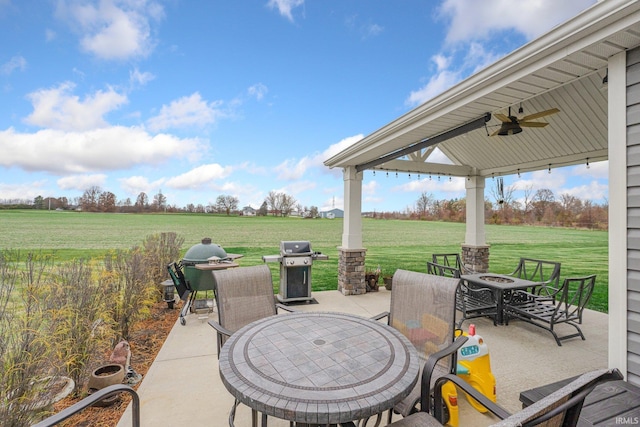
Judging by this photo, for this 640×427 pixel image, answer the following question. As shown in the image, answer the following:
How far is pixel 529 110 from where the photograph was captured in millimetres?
4660

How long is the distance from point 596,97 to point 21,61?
9611mm

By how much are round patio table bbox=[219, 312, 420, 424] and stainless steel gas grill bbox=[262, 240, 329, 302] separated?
319 centimetres

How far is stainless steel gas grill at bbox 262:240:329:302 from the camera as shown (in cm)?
540

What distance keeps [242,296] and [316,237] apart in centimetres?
1049

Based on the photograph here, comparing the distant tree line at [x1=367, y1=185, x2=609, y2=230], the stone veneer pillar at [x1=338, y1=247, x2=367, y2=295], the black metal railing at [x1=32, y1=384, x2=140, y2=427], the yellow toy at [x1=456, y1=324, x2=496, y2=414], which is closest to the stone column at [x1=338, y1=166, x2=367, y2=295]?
the stone veneer pillar at [x1=338, y1=247, x2=367, y2=295]

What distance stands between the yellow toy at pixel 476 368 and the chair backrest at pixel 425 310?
1.22 ft

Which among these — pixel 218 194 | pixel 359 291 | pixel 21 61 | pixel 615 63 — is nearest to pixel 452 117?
pixel 615 63

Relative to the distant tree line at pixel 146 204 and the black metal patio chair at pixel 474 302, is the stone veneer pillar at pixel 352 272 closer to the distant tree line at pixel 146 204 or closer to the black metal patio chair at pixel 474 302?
the black metal patio chair at pixel 474 302

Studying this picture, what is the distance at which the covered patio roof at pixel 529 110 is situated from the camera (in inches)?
78.0

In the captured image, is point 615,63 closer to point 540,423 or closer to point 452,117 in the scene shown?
point 452,117

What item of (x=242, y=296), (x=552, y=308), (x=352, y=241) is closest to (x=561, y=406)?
(x=242, y=296)

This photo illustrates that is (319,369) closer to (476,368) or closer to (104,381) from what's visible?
(476,368)

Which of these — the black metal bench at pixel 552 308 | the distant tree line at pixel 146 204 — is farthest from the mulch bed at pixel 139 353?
the distant tree line at pixel 146 204

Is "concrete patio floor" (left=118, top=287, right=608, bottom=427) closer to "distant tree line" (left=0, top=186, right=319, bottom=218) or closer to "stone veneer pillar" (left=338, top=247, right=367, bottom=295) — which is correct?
"stone veneer pillar" (left=338, top=247, right=367, bottom=295)
